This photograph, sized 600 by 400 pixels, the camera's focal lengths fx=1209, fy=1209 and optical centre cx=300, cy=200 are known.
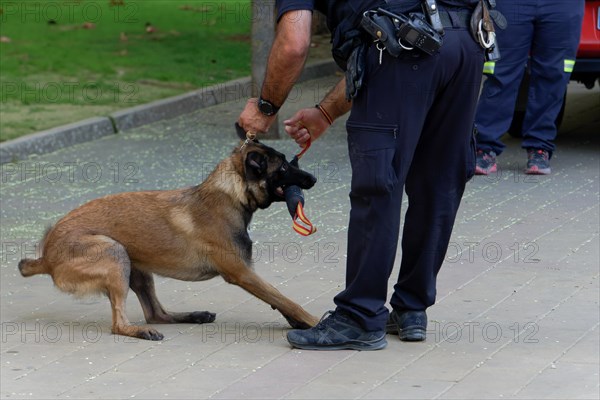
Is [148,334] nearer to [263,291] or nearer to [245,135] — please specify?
[263,291]

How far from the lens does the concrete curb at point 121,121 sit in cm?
928

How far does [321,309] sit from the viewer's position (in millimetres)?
5855

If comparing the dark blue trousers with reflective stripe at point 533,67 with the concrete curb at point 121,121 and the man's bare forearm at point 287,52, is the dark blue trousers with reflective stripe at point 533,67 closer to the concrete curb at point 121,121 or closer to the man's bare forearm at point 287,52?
the concrete curb at point 121,121

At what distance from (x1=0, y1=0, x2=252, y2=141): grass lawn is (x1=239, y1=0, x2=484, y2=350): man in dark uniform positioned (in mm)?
5011

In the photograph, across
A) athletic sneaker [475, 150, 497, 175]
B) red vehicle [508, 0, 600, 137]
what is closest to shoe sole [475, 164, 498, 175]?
athletic sneaker [475, 150, 497, 175]

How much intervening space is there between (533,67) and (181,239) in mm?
4067

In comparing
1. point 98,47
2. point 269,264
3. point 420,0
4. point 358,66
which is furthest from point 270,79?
point 98,47

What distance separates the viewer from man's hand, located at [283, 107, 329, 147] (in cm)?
528

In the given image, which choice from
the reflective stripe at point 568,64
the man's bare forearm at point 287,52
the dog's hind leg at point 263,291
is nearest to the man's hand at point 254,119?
the man's bare forearm at point 287,52

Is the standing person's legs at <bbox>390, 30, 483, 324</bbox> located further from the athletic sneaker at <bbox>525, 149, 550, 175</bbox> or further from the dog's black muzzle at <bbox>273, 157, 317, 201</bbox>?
the athletic sneaker at <bbox>525, 149, 550, 175</bbox>

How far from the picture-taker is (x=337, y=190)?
8.20 m

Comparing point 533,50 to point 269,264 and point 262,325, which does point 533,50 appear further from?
point 262,325

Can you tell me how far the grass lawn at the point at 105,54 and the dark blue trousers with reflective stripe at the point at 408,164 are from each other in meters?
5.08

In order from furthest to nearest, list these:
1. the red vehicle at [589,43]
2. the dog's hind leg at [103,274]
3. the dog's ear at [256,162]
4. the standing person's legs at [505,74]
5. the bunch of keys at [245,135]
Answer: the red vehicle at [589,43] < the standing person's legs at [505,74] < the dog's hind leg at [103,274] < the dog's ear at [256,162] < the bunch of keys at [245,135]
